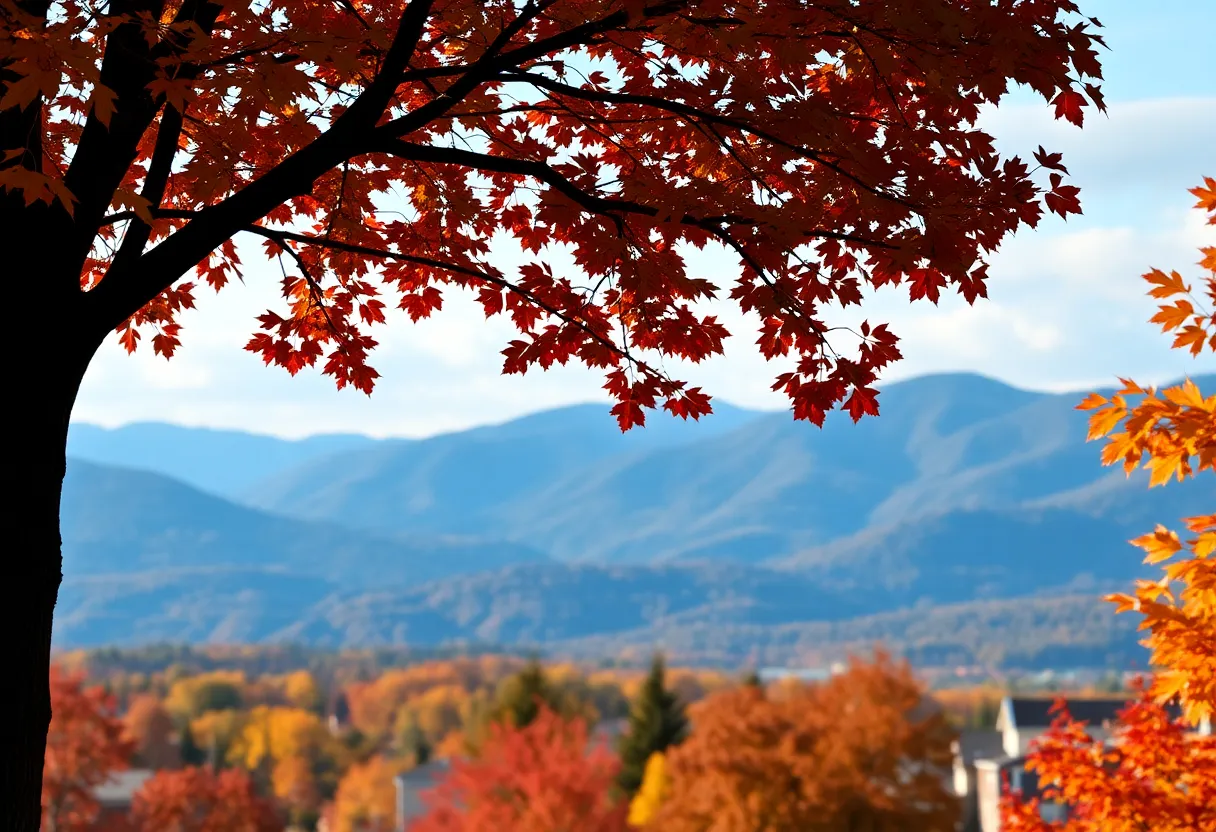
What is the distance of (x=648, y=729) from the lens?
2440 inches

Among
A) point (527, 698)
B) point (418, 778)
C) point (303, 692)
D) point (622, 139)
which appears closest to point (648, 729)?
point (527, 698)

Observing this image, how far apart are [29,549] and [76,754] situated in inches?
1859

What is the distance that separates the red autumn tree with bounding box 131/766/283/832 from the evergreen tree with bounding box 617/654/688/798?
14.4 metres

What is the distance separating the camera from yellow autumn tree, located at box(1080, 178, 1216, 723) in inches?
257

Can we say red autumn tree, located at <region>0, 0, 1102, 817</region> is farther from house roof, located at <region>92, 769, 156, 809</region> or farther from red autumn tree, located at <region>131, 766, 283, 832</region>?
house roof, located at <region>92, 769, 156, 809</region>

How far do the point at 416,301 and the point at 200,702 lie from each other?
6173 inches

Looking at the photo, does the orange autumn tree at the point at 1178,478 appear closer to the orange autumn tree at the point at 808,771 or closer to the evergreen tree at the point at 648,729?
the orange autumn tree at the point at 808,771

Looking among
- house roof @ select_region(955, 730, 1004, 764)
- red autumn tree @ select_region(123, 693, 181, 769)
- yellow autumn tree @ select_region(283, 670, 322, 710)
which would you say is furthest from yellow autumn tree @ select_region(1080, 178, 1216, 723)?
yellow autumn tree @ select_region(283, 670, 322, 710)

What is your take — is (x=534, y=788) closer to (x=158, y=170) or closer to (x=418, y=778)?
(x=158, y=170)

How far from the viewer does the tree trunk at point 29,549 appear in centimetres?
572

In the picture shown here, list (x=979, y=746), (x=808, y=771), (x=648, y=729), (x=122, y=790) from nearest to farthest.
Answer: (x=808, y=771) → (x=648, y=729) → (x=979, y=746) → (x=122, y=790)

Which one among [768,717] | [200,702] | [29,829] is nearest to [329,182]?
[29,829]

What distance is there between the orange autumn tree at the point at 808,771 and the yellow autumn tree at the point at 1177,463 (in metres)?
32.8

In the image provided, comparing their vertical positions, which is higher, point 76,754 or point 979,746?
point 76,754
